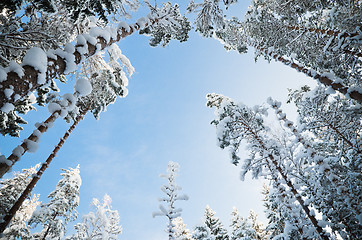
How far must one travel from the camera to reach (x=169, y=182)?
7.21m

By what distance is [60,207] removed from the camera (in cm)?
1312

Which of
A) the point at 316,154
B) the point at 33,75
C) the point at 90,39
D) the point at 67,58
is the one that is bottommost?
the point at 33,75

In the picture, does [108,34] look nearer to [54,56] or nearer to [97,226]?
[54,56]

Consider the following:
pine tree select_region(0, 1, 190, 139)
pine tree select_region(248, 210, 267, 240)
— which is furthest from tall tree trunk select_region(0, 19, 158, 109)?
pine tree select_region(248, 210, 267, 240)

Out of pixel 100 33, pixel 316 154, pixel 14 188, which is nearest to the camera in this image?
pixel 100 33

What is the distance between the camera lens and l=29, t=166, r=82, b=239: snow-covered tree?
Answer: 12.5 metres

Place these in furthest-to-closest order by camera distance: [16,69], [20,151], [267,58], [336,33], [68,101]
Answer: [267,58] → [336,33] → [20,151] → [68,101] → [16,69]

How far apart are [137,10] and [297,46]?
26.9ft

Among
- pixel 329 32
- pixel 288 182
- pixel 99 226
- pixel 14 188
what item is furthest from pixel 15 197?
pixel 329 32

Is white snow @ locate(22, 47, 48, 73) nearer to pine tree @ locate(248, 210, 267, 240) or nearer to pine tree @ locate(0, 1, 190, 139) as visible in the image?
pine tree @ locate(0, 1, 190, 139)

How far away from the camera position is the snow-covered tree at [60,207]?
1251 cm

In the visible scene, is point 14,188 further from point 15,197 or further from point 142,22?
point 142,22

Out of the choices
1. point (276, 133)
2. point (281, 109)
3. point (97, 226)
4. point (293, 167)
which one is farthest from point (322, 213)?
point (97, 226)

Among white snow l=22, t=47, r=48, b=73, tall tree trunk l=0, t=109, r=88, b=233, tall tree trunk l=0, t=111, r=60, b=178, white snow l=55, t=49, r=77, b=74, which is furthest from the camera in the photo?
tall tree trunk l=0, t=109, r=88, b=233
